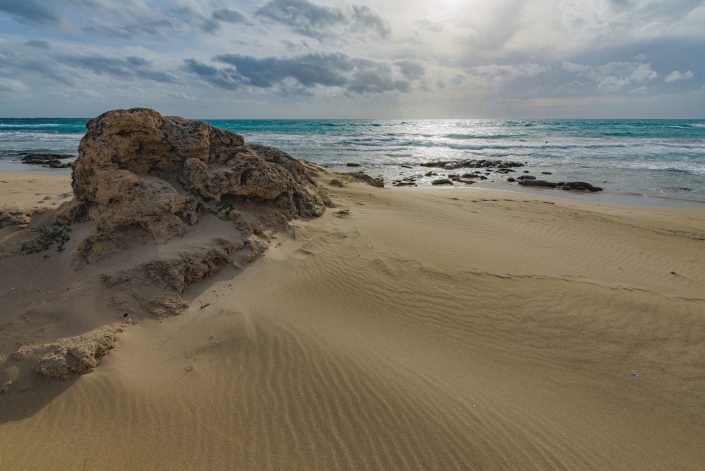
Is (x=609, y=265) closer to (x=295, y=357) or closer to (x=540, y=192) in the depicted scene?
(x=295, y=357)

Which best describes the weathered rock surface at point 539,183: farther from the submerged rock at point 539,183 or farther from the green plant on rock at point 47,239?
the green plant on rock at point 47,239

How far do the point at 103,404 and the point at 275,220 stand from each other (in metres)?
4.14

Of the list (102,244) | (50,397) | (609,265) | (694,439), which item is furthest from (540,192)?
(50,397)


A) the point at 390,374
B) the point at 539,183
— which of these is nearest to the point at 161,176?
the point at 390,374

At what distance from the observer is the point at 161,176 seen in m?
6.54

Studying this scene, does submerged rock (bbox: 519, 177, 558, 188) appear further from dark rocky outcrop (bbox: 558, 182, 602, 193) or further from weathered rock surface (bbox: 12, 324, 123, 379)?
weathered rock surface (bbox: 12, 324, 123, 379)

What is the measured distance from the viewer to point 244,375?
393 centimetres

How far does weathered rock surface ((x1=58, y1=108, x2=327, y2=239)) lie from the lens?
5.61m

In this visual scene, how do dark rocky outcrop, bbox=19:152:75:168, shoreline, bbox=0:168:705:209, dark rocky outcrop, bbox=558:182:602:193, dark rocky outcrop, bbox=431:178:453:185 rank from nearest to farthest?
1. shoreline, bbox=0:168:705:209
2. dark rocky outcrop, bbox=558:182:602:193
3. dark rocky outcrop, bbox=431:178:453:185
4. dark rocky outcrop, bbox=19:152:75:168

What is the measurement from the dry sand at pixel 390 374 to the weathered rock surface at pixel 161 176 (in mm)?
1139

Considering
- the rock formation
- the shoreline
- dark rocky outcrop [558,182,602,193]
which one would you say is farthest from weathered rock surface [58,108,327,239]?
dark rocky outcrop [558,182,602,193]

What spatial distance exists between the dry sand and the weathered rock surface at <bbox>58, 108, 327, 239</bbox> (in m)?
1.14

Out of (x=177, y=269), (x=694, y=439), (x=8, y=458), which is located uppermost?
(x=177, y=269)

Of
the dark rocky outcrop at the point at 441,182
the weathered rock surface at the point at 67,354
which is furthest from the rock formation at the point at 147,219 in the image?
the dark rocky outcrop at the point at 441,182
